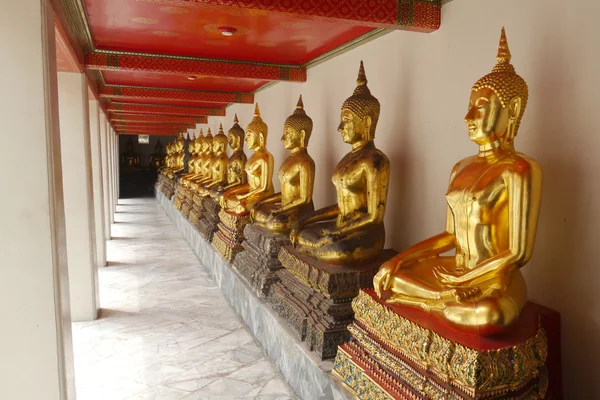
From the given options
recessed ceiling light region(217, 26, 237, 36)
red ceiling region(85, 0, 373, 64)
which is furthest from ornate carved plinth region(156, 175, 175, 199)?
recessed ceiling light region(217, 26, 237, 36)

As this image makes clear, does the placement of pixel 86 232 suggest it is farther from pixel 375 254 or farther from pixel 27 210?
pixel 375 254

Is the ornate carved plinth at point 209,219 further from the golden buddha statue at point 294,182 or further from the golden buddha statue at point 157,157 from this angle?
the golden buddha statue at point 157,157

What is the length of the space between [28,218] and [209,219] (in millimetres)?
4549

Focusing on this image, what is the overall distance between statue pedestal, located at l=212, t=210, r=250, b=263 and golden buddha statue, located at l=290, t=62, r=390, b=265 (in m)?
1.75

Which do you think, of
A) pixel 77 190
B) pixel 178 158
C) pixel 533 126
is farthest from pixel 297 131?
pixel 178 158

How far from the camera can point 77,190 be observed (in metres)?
4.42

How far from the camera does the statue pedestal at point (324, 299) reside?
9.40 feet

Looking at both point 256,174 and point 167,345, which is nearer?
point 167,345

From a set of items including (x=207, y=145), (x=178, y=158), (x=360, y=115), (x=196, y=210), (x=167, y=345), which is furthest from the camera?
(x=178, y=158)

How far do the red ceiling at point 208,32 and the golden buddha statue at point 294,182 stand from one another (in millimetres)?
644

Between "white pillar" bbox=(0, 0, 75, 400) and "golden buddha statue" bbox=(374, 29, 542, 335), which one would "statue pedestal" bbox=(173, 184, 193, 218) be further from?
"golden buddha statue" bbox=(374, 29, 542, 335)

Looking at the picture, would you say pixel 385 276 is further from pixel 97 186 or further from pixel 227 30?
pixel 97 186

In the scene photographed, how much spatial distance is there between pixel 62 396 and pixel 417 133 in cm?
266

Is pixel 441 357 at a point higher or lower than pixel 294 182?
lower
